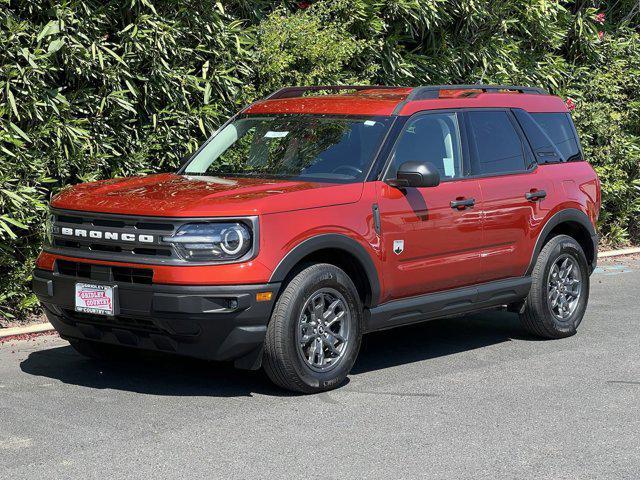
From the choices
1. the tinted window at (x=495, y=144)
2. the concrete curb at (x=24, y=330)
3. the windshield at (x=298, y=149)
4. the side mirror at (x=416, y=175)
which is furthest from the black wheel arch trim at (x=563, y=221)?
the concrete curb at (x=24, y=330)

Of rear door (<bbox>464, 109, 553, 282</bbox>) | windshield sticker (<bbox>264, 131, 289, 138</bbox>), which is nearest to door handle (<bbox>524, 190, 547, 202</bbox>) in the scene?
rear door (<bbox>464, 109, 553, 282</bbox>)

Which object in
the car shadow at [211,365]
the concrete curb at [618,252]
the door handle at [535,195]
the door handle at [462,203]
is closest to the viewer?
the car shadow at [211,365]

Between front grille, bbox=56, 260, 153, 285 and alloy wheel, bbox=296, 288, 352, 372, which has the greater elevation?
front grille, bbox=56, 260, 153, 285

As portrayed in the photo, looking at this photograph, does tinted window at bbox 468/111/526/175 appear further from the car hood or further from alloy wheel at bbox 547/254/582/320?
the car hood

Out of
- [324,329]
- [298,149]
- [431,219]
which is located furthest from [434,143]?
[324,329]

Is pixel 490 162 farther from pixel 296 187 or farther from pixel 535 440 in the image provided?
pixel 535 440

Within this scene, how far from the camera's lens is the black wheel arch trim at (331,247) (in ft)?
22.4

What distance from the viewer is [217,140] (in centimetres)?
859

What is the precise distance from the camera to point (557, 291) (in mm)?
9156

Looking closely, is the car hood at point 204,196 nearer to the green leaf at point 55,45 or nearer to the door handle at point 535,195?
the door handle at point 535,195

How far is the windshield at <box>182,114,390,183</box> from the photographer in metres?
7.72

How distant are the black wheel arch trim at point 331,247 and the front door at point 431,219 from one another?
121 mm

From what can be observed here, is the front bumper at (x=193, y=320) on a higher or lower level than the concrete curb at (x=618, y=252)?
higher

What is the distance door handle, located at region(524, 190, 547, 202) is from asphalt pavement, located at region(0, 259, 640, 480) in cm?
115
